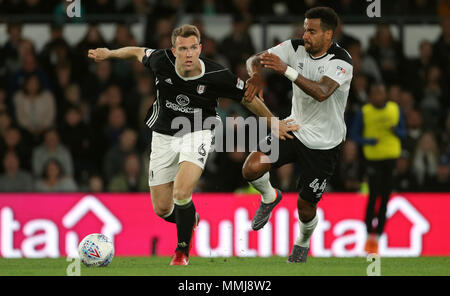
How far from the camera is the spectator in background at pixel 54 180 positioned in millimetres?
13648

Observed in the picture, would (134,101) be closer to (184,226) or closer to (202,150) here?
(202,150)

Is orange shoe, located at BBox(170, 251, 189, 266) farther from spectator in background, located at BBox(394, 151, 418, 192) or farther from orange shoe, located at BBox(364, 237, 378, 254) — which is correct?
spectator in background, located at BBox(394, 151, 418, 192)

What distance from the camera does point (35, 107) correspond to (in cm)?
1462

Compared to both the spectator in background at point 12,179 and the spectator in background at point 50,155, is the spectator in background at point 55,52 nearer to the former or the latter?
the spectator in background at point 50,155

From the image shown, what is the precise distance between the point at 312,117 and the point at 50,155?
5574mm

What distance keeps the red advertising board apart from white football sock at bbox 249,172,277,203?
305 centimetres

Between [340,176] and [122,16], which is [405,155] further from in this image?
[122,16]

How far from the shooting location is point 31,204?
13047 millimetres

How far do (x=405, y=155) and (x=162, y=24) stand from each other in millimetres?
4225

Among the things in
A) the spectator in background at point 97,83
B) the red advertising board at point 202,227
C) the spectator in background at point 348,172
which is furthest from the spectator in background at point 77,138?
the spectator in background at point 348,172

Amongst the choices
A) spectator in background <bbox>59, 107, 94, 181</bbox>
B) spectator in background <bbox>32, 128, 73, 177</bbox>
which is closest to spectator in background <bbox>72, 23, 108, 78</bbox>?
spectator in background <bbox>59, 107, 94, 181</bbox>

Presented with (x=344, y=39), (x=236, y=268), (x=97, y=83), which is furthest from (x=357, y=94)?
(x=236, y=268)

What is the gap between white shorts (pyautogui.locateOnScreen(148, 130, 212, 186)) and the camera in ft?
30.2

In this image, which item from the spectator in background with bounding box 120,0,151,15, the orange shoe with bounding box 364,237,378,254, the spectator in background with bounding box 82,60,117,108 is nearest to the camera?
the orange shoe with bounding box 364,237,378,254
